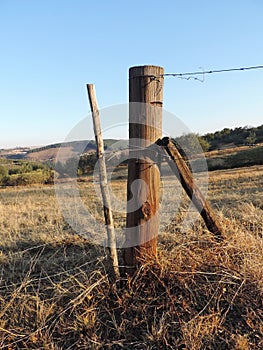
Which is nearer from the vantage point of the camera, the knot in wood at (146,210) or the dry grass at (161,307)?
the dry grass at (161,307)

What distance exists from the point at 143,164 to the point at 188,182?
522 millimetres

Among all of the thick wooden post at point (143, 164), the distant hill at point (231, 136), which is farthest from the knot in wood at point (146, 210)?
the distant hill at point (231, 136)

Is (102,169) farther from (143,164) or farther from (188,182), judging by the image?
(188,182)

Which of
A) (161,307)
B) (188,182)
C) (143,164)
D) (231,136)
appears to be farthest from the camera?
(231,136)

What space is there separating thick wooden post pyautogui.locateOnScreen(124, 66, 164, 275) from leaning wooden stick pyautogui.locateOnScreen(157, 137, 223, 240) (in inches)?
5.8

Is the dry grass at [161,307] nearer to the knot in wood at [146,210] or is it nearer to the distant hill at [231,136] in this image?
the knot in wood at [146,210]

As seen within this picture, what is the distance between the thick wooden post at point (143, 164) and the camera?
293 centimetres

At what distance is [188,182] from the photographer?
3.10 metres

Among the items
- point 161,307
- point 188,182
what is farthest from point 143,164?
point 161,307

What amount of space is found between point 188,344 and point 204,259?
2.94 ft

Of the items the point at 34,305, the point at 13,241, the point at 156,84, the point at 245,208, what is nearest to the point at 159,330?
the point at 34,305

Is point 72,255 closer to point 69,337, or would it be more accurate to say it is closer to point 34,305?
point 34,305

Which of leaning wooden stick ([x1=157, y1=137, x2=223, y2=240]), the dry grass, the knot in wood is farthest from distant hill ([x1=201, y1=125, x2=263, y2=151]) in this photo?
the knot in wood

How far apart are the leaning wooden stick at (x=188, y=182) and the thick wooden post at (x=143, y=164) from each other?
0.15 m
